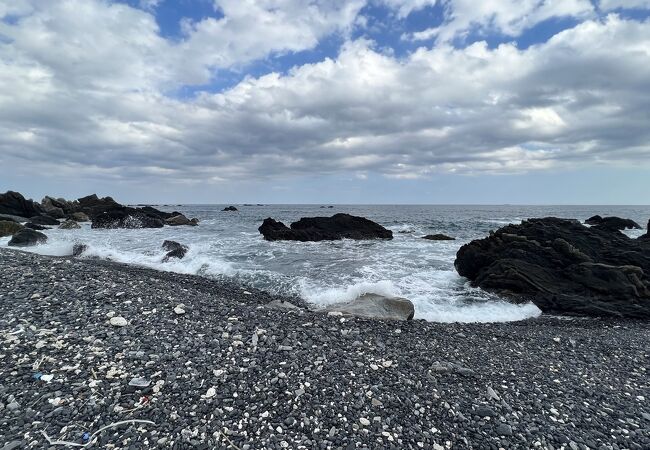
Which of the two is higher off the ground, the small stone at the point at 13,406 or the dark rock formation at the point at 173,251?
the small stone at the point at 13,406

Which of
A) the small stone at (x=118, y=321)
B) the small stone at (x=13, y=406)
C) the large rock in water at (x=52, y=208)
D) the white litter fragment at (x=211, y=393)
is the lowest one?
the white litter fragment at (x=211, y=393)

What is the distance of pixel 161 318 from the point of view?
6.71 metres

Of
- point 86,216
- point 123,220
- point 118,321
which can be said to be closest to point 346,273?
point 118,321

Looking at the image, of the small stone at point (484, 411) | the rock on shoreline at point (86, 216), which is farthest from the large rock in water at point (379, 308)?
the rock on shoreline at point (86, 216)

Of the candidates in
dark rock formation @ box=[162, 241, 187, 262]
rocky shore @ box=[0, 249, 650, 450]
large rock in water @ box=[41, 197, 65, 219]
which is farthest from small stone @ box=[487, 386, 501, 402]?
large rock in water @ box=[41, 197, 65, 219]

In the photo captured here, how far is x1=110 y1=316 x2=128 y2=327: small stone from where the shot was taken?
622 centimetres

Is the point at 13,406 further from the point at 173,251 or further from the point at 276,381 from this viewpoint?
the point at 173,251

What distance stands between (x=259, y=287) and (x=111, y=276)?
6411 millimetres

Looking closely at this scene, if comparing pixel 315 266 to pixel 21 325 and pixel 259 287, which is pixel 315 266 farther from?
pixel 21 325

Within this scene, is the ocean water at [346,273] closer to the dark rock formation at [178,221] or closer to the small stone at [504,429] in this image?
the small stone at [504,429]

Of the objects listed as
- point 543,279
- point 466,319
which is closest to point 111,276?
point 466,319

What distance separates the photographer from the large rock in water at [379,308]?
8.88 m

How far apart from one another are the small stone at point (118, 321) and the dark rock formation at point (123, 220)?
148 feet

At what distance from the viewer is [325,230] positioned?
130 feet
